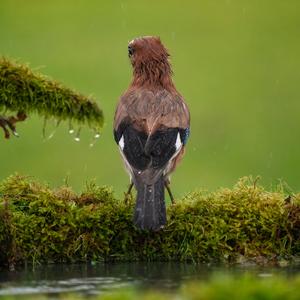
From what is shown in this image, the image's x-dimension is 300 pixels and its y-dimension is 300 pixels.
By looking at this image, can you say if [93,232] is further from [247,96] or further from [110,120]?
[247,96]

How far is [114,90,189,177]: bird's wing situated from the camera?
11406 mm

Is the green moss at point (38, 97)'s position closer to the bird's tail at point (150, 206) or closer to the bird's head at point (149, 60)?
the bird's tail at point (150, 206)

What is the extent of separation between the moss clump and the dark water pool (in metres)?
0.18

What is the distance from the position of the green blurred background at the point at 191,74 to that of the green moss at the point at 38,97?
361 inches

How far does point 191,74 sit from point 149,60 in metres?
17.0

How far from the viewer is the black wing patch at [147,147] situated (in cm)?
1139

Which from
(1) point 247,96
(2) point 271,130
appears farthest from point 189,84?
(2) point 271,130

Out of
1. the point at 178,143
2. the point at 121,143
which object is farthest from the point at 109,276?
the point at 178,143

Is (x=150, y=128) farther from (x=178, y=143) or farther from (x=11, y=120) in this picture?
(x=11, y=120)

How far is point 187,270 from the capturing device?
10320 mm

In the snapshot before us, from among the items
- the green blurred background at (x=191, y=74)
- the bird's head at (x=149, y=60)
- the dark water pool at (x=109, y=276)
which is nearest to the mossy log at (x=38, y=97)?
the dark water pool at (x=109, y=276)

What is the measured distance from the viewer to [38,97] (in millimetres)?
11016

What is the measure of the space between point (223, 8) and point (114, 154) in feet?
34.0

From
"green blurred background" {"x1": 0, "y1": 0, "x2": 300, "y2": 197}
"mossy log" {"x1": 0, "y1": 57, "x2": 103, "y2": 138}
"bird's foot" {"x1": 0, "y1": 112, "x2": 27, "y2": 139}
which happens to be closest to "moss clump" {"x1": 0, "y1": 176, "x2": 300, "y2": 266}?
"bird's foot" {"x1": 0, "y1": 112, "x2": 27, "y2": 139}
